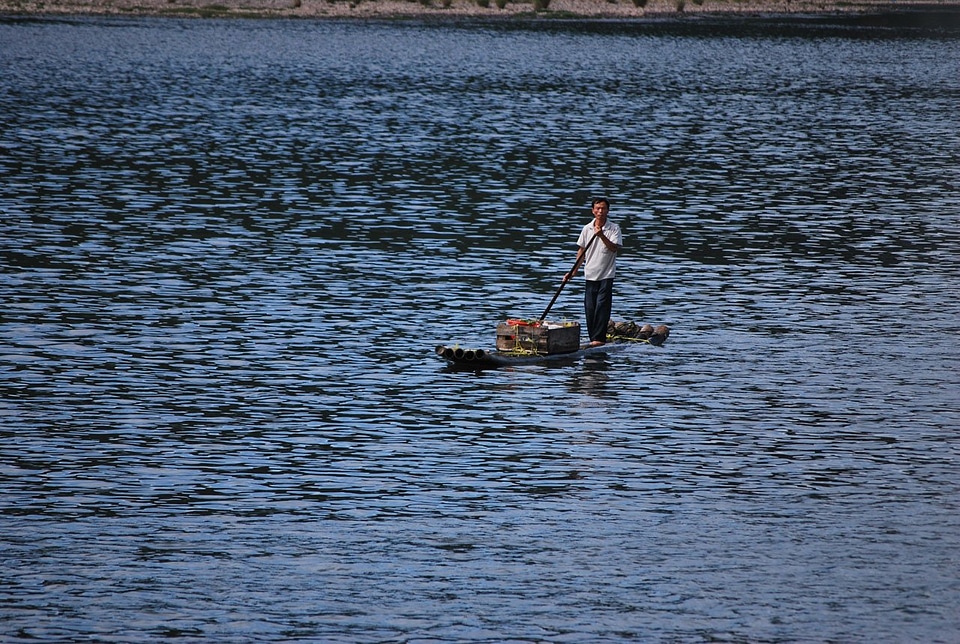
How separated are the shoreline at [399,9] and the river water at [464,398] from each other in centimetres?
8531

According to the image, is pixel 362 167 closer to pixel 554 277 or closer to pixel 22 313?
pixel 554 277

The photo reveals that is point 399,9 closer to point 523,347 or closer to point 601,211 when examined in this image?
point 601,211

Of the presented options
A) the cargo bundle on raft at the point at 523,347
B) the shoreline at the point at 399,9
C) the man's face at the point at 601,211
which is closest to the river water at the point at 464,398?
the cargo bundle on raft at the point at 523,347

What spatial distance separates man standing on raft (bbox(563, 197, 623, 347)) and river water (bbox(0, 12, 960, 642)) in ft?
4.01

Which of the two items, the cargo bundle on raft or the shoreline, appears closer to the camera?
the cargo bundle on raft

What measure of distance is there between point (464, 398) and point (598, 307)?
4592 millimetres

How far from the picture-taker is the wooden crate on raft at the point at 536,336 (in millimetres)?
29281

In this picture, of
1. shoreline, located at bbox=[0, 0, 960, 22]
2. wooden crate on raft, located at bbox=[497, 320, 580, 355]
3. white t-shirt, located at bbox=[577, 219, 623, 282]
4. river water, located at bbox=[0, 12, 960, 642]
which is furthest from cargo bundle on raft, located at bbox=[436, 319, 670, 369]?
shoreline, located at bbox=[0, 0, 960, 22]

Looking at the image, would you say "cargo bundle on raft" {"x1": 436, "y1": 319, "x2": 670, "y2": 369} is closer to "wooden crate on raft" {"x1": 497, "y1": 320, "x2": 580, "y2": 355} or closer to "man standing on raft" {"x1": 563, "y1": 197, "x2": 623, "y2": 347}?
"wooden crate on raft" {"x1": 497, "y1": 320, "x2": 580, "y2": 355}

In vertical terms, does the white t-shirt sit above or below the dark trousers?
above

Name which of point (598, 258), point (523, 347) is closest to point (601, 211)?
point (598, 258)

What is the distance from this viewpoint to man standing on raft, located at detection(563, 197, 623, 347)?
29812mm

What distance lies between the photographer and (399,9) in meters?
160

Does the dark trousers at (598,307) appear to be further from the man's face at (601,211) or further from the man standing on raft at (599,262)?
the man's face at (601,211)
